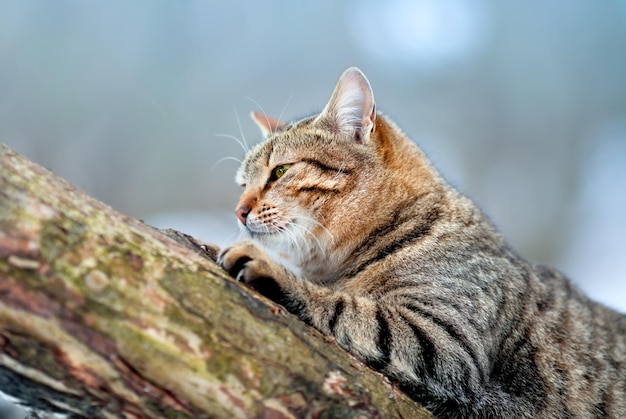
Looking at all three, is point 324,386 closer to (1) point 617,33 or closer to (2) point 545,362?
(2) point 545,362

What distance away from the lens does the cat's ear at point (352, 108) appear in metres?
2.11

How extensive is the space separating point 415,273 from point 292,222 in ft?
1.54

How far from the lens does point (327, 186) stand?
81.5 inches

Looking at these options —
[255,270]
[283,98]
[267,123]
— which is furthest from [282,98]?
[255,270]

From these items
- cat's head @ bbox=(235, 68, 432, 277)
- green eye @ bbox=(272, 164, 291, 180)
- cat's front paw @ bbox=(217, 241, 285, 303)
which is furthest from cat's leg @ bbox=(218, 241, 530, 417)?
green eye @ bbox=(272, 164, 291, 180)

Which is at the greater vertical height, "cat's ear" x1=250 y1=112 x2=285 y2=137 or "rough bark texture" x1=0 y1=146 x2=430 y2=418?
"cat's ear" x1=250 y1=112 x2=285 y2=137

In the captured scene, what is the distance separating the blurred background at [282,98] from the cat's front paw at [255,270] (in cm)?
69

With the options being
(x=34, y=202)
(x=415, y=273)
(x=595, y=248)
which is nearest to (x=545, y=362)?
(x=415, y=273)

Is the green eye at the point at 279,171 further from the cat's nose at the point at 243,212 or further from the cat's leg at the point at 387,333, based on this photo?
the cat's leg at the point at 387,333

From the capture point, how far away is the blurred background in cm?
357

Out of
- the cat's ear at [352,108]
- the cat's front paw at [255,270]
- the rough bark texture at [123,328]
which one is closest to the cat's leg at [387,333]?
the cat's front paw at [255,270]

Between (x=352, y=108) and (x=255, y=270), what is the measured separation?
0.87 meters

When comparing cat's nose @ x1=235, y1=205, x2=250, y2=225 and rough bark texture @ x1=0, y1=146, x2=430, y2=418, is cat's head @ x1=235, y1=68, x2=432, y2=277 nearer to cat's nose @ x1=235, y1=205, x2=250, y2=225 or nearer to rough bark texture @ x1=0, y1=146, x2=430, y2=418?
cat's nose @ x1=235, y1=205, x2=250, y2=225

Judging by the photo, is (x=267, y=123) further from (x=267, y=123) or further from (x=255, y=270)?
(x=255, y=270)
